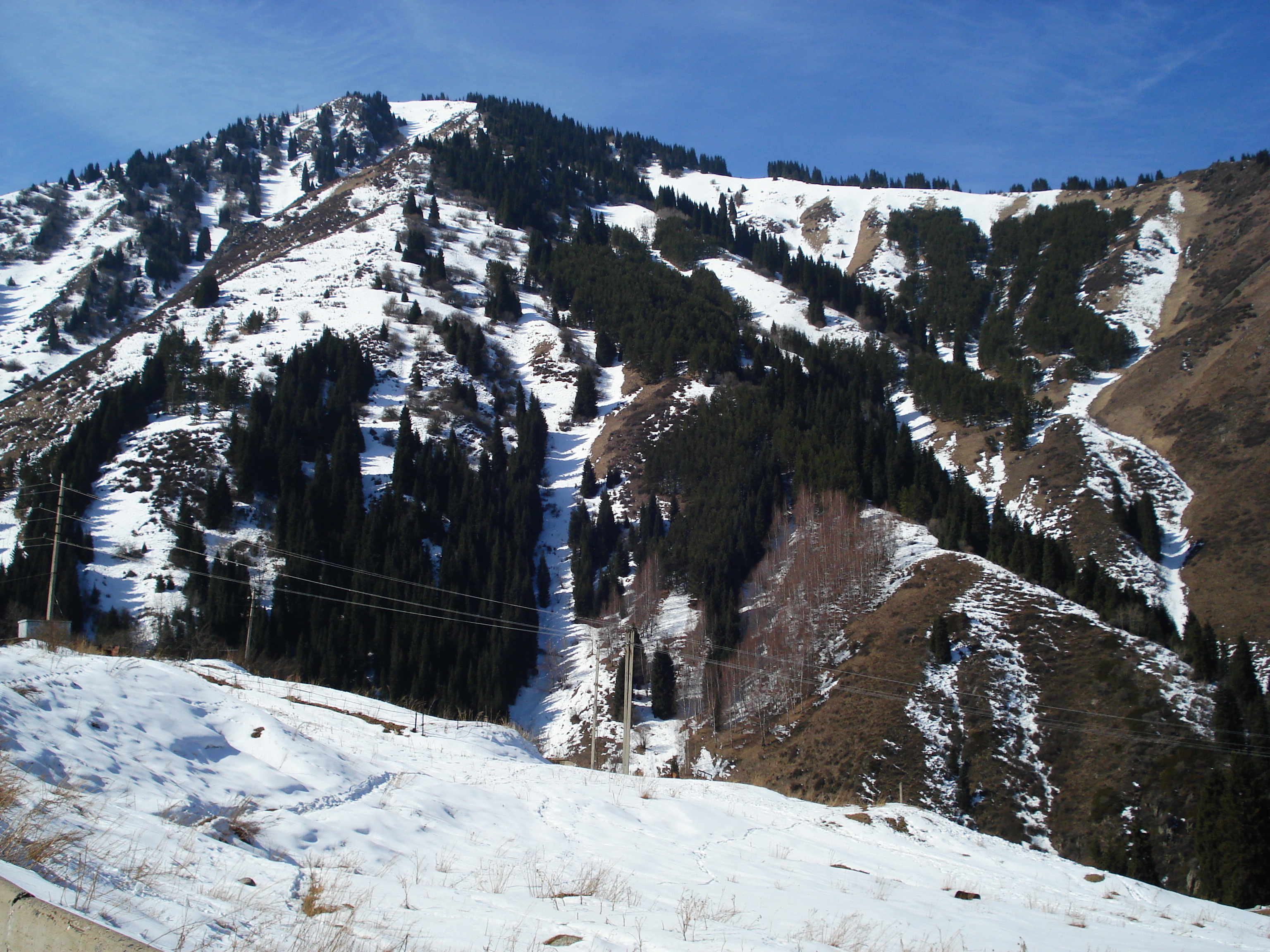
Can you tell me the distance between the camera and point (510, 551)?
241ft

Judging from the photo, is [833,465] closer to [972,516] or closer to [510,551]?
[972,516]

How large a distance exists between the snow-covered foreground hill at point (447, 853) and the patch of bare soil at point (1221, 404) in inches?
2261

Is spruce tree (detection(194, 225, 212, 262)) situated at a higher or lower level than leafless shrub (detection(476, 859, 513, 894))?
higher

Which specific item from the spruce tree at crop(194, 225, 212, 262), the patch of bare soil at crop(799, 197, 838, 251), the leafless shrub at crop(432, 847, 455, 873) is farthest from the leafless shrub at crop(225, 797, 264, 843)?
the spruce tree at crop(194, 225, 212, 262)

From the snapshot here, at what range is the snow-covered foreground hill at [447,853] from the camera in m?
6.02

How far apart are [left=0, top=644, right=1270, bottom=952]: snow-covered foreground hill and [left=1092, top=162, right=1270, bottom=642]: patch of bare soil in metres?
57.4

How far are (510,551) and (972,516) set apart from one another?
41.2 m

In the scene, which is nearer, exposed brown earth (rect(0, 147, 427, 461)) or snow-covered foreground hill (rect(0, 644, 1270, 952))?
snow-covered foreground hill (rect(0, 644, 1270, 952))

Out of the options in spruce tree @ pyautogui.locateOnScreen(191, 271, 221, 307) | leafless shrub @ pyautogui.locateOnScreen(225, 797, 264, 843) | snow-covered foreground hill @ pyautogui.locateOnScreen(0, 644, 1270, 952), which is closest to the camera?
snow-covered foreground hill @ pyautogui.locateOnScreen(0, 644, 1270, 952)

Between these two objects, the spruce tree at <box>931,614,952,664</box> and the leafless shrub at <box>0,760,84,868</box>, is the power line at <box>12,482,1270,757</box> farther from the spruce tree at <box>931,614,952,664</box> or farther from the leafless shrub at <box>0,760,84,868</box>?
the leafless shrub at <box>0,760,84,868</box>

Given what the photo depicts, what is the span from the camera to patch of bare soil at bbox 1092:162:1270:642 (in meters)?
60.8

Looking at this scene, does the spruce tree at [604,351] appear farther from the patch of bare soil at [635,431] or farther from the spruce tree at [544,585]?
the spruce tree at [544,585]

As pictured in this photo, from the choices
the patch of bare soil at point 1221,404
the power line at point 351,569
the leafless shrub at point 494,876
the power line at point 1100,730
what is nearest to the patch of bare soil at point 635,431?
the power line at point 351,569

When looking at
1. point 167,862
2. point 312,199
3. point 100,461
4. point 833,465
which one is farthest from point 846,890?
point 312,199
